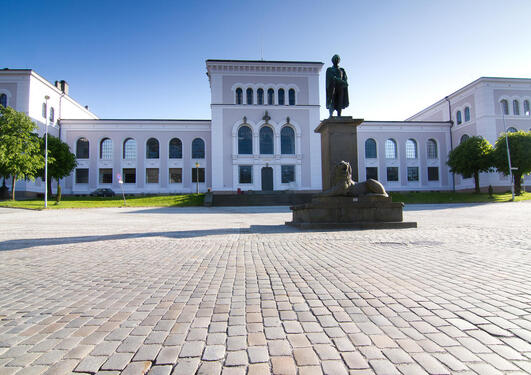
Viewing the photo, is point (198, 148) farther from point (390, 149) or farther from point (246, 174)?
point (390, 149)

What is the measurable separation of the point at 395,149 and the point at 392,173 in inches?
150

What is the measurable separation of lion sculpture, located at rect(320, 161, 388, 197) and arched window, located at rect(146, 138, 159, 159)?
39.1 m

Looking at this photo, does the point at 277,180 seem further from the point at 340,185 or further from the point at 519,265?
the point at 519,265

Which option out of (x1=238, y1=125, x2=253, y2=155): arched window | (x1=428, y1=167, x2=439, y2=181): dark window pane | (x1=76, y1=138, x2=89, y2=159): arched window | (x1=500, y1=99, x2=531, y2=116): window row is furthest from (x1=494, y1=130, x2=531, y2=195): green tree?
(x1=76, y1=138, x2=89, y2=159): arched window

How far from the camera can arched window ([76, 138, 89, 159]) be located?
4403 cm

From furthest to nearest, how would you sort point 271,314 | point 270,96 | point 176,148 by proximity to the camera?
point 176,148, point 270,96, point 271,314

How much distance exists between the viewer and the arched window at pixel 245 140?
41.7m

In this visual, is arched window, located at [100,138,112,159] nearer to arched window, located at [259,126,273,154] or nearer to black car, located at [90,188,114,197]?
black car, located at [90,188,114,197]

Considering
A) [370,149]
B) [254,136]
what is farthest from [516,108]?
[254,136]

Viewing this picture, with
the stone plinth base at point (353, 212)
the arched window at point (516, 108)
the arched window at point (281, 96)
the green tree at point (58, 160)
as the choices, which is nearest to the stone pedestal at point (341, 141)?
the stone plinth base at point (353, 212)

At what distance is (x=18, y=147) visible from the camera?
2877 centimetres

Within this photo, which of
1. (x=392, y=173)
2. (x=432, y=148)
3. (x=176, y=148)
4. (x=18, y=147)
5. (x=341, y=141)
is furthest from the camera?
(x=432, y=148)

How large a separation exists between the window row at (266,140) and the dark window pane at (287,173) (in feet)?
6.39

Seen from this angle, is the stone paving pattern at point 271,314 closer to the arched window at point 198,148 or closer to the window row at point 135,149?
the arched window at point 198,148
